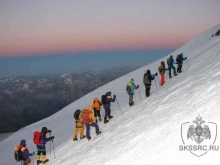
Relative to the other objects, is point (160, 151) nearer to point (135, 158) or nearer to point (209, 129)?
point (135, 158)

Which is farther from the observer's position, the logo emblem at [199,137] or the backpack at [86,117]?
the backpack at [86,117]

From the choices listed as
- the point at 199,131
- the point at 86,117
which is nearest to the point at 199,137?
the point at 199,131

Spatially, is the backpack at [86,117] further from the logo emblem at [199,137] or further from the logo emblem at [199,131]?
the logo emblem at [199,131]

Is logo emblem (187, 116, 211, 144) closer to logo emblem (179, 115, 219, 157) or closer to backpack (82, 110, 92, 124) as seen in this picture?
logo emblem (179, 115, 219, 157)

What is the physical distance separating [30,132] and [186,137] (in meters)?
32.0

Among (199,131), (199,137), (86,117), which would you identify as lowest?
(199,137)

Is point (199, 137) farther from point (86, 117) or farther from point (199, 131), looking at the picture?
point (86, 117)

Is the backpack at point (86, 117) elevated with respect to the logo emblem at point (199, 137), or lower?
elevated

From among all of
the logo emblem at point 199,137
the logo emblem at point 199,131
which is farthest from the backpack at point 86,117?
the logo emblem at point 199,131

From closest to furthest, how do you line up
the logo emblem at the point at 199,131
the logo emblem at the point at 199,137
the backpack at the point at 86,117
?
1. the logo emblem at the point at 199,137
2. the logo emblem at the point at 199,131
3. the backpack at the point at 86,117

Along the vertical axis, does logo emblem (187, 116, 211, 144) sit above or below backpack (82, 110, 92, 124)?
below

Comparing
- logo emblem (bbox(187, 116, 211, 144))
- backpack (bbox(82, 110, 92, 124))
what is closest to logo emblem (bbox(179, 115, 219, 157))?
logo emblem (bbox(187, 116, 211, 144))

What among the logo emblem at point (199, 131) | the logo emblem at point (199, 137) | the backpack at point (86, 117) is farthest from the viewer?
the backpack at point (86, 117)

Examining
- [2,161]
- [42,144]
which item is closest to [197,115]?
[42,144]
